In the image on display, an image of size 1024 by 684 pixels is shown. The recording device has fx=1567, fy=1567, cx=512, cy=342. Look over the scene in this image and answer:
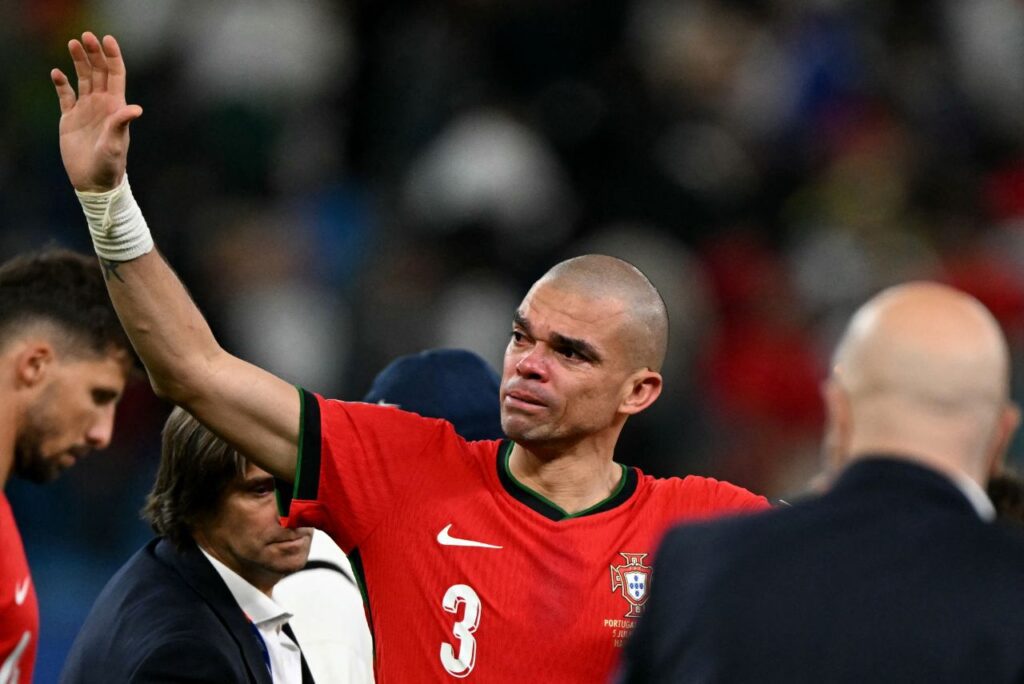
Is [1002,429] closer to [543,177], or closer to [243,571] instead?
[243,571]

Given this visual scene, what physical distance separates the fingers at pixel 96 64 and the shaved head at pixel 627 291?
113 centimetres

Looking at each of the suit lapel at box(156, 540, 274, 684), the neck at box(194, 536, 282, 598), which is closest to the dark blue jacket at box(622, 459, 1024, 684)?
the suit lapel at box(156, 540, 274, 684)

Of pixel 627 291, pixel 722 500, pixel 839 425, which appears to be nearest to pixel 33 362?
pixel 627 291

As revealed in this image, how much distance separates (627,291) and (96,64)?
1.33m

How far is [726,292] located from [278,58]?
3103 mm

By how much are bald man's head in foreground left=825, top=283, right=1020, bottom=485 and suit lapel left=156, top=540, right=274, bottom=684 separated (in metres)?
1.71

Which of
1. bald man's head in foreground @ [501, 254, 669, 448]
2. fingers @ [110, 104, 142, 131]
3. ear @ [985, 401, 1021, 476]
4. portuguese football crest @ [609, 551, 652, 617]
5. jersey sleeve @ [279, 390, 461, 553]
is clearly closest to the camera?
ear @ [985, 401, 1021, 476]

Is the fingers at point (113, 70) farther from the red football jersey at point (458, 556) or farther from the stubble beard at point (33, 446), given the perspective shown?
the stubble beard at point (33, 446)

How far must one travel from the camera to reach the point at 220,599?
3707 mm

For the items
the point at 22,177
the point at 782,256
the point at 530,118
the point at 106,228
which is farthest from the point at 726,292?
the point at 106,228

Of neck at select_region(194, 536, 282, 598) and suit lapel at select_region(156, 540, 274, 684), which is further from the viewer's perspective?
neck at select_region(194, 536, 282, 598)

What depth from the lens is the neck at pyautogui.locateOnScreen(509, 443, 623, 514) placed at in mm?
3654

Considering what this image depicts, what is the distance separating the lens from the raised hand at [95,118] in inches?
123

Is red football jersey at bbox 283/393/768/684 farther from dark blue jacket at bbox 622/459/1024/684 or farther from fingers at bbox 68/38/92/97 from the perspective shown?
dark blue jacket at bbox 622/459/1024/684
